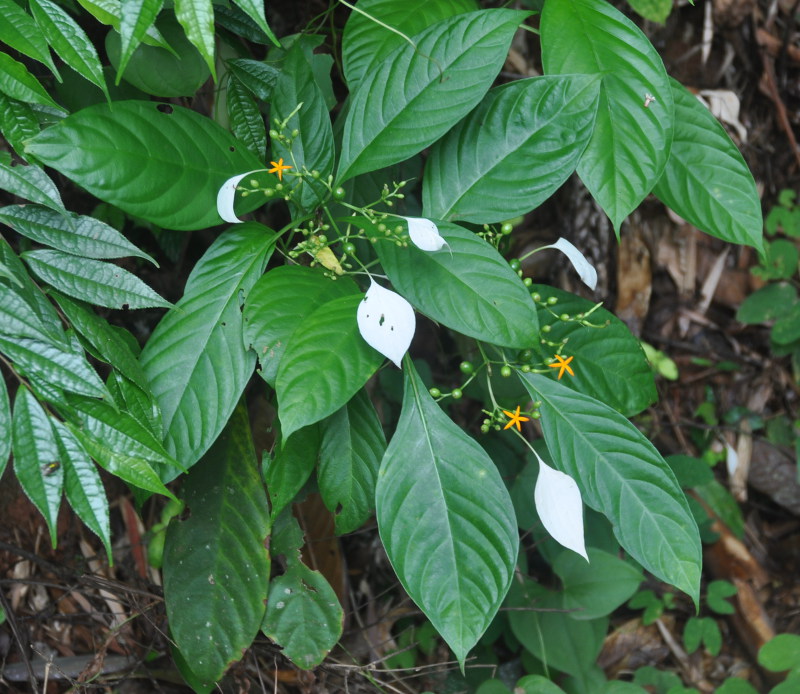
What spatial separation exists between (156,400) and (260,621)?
0.39m

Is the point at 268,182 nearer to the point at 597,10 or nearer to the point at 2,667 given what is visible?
the point at 597,10

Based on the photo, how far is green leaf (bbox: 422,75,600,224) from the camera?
92 centimetres

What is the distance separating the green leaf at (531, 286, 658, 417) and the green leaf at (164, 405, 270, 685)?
0.48m

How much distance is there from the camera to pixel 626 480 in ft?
3.07

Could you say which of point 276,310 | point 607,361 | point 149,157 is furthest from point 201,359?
point 607,361

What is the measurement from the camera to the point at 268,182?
95cm

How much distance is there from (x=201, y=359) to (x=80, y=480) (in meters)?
0.19

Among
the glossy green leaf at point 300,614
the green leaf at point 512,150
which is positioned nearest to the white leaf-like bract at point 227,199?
the green leaf at point 512,150

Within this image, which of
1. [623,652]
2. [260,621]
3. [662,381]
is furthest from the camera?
[662,381]

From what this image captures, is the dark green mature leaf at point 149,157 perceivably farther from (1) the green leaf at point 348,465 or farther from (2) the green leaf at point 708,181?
(2) the green leaf at point 708,181

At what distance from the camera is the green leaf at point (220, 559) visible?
3.38 feet

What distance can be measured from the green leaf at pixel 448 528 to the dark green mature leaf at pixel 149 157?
40cm

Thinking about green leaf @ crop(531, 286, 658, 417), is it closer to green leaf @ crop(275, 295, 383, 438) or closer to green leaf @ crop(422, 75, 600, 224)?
green leaf @ crop(422, 75, 600, 224)

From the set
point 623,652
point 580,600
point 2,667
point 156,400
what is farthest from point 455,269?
point 623,652
